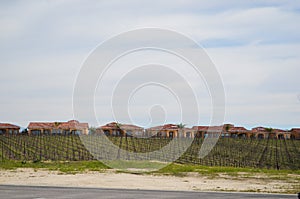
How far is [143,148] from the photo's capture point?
148 ft

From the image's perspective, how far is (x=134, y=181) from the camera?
24.4m

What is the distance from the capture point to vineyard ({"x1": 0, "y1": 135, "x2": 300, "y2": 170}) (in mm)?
37125

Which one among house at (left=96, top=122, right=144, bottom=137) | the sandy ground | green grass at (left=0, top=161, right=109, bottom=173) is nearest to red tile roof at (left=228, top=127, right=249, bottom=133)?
house at (left=96, top=122, right=144, bottom=137)

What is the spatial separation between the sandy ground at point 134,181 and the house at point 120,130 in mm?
15789

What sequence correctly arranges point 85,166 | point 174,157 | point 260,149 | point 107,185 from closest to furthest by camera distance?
point 107,185 → point 85,166 → point 174,157 → point 260,149

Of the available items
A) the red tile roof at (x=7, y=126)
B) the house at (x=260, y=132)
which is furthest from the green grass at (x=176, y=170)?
the house at (x=260, y=132)

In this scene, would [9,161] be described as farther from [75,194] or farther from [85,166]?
[75,194]

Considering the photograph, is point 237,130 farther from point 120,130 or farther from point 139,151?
point 139,151

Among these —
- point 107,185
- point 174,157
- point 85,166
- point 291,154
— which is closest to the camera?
point 107,185

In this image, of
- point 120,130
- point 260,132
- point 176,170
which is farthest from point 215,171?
point 260,132

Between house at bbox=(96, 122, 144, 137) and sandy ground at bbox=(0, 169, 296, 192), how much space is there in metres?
15.8

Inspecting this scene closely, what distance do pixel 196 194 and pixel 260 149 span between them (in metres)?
31.0

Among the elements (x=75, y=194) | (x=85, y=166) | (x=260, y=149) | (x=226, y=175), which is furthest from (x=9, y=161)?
(x=260, y=149)

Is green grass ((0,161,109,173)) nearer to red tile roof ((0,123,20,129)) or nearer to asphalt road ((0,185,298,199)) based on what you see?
asphalt road ((0,185,298,199))
